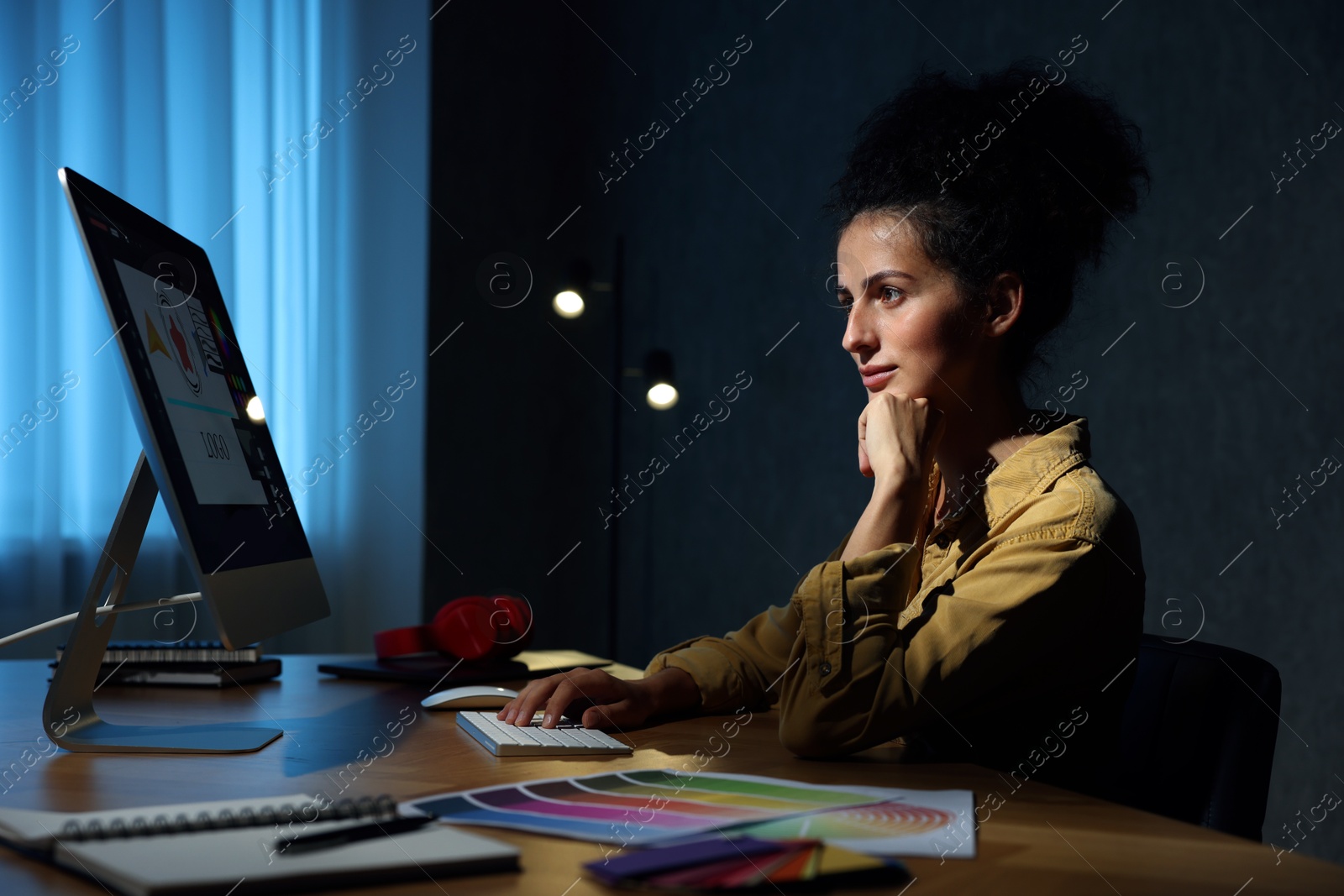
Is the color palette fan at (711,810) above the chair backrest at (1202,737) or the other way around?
above

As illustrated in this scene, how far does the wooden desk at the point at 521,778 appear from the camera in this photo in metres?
0.62

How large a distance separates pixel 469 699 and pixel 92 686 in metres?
0.39

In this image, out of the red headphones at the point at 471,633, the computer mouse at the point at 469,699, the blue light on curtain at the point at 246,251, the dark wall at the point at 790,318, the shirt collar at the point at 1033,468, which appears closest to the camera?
the shirt collar at the point at 1033,468

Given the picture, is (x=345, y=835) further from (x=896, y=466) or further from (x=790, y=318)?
(x=790, y=318)

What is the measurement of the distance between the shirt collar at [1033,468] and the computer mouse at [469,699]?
597 mm

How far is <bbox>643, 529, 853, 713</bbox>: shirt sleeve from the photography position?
1.26m

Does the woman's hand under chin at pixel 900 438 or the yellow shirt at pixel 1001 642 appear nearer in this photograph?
the yellow shirt at pixel 1001 642

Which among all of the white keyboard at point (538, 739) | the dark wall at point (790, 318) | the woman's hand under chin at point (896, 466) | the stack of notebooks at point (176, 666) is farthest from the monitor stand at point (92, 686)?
the dark wall at point (790, 318)

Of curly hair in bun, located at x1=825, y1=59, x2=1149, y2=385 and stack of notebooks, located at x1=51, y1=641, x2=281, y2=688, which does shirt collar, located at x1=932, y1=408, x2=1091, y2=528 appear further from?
stack of notebooks, located at x1=51, y1=641, x2=281, y2=688

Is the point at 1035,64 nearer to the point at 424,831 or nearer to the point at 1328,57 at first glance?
the point at 1328,57

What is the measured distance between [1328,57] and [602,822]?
6.31 feet

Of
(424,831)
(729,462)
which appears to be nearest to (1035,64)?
(729,462)

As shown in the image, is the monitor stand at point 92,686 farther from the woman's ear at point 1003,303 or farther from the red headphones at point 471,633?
the woman's ear at point 1003,303

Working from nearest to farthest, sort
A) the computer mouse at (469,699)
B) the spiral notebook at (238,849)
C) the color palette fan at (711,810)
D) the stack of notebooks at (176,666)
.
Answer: the spiral notebook at (238,849) < the color palette fan at (711,810) < the computer mouse at (469,699) < the stack of notebooks at (176,666)
